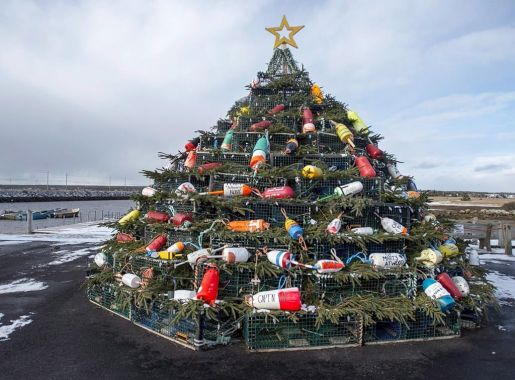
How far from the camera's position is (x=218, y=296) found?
570cm

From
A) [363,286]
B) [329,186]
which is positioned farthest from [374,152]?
[363,286]

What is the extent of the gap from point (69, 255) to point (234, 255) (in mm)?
9769

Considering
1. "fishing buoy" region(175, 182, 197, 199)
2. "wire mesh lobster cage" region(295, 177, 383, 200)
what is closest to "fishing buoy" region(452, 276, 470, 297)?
"wire mesh lobster cage" region(295, 177, 383, 200)

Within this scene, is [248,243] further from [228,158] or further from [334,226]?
[228,158]

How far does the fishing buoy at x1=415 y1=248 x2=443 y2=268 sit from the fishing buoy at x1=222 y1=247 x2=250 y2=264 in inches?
114

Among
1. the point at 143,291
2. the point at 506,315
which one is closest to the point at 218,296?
the point at 143,291

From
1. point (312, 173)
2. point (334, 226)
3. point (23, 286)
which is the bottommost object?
point (23, 286)

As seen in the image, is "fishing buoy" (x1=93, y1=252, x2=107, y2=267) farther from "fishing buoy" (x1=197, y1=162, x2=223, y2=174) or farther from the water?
the water

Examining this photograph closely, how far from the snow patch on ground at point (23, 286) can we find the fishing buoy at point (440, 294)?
26.5ft

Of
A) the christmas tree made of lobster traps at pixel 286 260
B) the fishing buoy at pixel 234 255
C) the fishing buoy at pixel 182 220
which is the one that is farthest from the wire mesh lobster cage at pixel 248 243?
the fishing buoy at pixel 182 220

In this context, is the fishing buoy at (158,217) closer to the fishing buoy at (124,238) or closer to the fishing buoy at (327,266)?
the fishing buoy at (124,238)

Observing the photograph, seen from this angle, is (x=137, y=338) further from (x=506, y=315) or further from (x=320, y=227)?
(x=506, y=315)

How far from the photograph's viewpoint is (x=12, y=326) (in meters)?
5.96

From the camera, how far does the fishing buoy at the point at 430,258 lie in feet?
19.9
